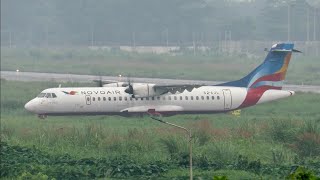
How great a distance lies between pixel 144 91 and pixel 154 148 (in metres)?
14.2

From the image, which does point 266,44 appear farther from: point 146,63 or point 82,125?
point 82,125

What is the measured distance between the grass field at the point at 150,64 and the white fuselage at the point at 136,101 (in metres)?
18.8

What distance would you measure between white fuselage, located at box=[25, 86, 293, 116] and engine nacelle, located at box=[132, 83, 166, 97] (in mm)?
427

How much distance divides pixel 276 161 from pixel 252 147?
3179 mm

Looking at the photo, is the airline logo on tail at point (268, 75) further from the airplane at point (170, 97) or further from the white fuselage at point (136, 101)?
the white fuselage at point (136, 101)

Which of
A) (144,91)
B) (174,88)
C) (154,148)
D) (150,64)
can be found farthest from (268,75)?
(150,64)

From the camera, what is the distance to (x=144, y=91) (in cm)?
6009

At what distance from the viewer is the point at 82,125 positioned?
2167 inches

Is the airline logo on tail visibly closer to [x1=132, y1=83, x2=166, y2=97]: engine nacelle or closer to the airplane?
the airplane

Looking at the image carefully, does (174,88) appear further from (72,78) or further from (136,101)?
(72,78)

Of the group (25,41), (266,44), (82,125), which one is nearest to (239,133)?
(82,125)

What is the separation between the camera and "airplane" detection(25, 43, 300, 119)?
59.7m

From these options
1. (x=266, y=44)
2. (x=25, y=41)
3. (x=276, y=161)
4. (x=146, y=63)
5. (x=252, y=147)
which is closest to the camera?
(x=276, y=161)

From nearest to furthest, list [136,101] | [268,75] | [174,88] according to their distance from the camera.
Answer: [174,88], [136,101], [268,75]
